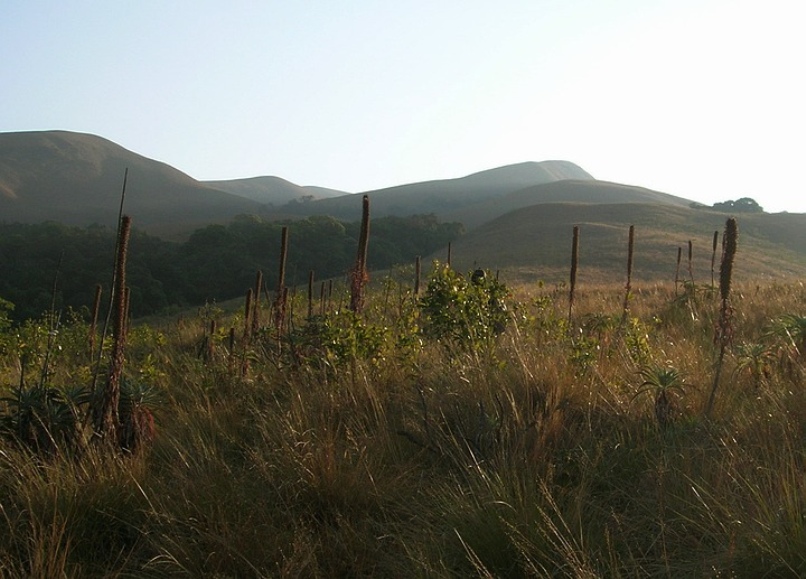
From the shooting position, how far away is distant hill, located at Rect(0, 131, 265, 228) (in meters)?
125

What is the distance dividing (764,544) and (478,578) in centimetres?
108

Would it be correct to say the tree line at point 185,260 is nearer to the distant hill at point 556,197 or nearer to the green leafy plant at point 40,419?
the green leafy plant at point 40,419

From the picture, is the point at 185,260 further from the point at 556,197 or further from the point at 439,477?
the point at 556,197

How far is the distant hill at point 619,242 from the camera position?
41.7m

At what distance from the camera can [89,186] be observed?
142875mm

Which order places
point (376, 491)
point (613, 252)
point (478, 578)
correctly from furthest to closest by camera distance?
point (613, 252) → point (376, 491) → point (478, 578)

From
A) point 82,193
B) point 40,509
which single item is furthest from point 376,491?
point 82,193

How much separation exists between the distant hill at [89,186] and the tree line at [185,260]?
61.5m

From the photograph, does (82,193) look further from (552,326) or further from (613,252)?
(552,326)

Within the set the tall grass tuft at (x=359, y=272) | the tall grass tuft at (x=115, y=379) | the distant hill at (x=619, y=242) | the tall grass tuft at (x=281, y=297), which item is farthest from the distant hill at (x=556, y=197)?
the tall grass tuft at (x=115, y=379)

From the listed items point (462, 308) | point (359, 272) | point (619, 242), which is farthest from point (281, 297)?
point (619, 242)

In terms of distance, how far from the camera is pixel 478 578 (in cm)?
291

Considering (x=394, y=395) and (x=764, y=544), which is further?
(x=394, y=395)

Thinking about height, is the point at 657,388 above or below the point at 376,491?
above
